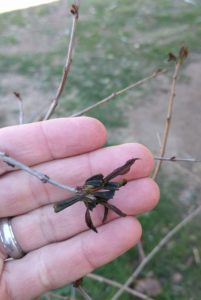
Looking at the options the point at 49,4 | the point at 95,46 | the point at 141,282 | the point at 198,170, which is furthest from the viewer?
the point at 49,4

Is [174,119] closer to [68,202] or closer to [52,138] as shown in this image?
[52,138]

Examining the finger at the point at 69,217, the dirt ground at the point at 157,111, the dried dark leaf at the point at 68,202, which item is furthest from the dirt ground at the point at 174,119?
the dried dark leaf at the point at 68,202

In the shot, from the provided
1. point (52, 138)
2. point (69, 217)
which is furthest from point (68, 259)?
point (52, 138)

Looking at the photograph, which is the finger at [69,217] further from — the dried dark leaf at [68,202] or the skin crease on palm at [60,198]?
the dried dark leaf at [68,202]

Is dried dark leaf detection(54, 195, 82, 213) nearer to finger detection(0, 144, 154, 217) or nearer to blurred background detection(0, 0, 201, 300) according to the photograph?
finger detection(0, 144, 154, 217)

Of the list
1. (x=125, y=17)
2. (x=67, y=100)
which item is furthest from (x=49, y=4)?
(x=67, y=100)

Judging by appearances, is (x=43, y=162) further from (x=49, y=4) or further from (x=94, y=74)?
(x=49, y=4)
